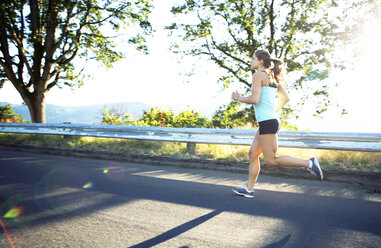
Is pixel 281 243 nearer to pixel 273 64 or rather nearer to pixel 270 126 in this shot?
pixel 270 126

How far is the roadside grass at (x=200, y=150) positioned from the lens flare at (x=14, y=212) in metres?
3.75

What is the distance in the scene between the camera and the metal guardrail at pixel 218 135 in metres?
5.13

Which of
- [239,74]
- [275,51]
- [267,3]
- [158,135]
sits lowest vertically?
[158,135]

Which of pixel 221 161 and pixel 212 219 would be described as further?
pixel 221 161

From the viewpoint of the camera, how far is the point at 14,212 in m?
3.21

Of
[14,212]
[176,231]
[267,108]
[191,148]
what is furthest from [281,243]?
[191,148]

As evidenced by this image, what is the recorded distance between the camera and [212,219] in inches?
122

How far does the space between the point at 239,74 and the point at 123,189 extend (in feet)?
42.6

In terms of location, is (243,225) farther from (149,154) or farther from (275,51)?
(275,51)

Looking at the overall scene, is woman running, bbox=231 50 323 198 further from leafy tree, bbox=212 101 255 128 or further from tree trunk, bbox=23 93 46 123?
tree trunk, bbox=23 93 46 123

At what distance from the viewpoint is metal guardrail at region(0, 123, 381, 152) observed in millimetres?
5133

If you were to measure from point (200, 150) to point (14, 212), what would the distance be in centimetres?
442

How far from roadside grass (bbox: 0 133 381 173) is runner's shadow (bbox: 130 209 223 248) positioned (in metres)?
2.99

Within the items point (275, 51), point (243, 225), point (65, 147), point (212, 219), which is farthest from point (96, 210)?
point (275, 51)
